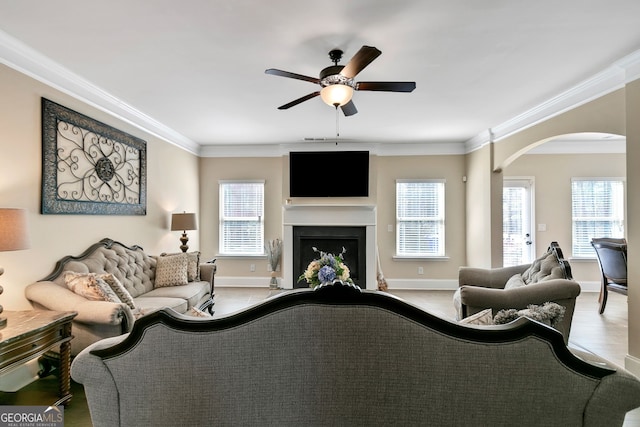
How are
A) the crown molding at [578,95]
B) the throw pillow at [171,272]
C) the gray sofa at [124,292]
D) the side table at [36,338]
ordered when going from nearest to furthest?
1. the side table at [36,338]
2. the gray sofa at [124,292]
3. the crown molding at [578,95]
4. the throw pillow at [171,272]

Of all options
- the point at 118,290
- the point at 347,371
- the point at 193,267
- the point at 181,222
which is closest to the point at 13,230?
the point at 118,290

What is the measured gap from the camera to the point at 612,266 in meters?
3.84

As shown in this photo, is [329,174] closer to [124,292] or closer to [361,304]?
[124,292]

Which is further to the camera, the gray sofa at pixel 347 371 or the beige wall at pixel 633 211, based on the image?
the beige wall at pixel 633 211

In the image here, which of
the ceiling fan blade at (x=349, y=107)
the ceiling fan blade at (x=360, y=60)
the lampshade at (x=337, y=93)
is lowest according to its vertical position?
the lampshade at (x=337, y=93)

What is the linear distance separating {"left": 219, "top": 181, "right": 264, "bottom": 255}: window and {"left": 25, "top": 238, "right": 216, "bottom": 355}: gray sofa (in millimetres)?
1658

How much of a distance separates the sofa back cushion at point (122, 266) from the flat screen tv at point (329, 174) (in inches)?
106

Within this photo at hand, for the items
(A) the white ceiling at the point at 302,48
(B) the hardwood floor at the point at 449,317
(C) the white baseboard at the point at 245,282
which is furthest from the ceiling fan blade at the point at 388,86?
(C) the white baseboard at the point at 245,282

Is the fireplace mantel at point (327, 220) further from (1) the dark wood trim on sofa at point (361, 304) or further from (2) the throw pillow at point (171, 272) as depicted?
(1) the dark wood trim on sofa at point (361, 304)

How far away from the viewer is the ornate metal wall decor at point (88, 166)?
2.67 metres

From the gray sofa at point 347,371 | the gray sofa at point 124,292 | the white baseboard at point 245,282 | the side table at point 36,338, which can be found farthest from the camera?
the white baseboard at point 245,282

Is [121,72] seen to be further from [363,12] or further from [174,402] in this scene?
[174,402]

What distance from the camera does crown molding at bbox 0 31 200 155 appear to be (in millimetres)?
2301

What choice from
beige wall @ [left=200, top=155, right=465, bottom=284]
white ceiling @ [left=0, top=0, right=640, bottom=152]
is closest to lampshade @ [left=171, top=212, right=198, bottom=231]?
beige wall @ [left=200, top=155, right=465, bottom=284]
